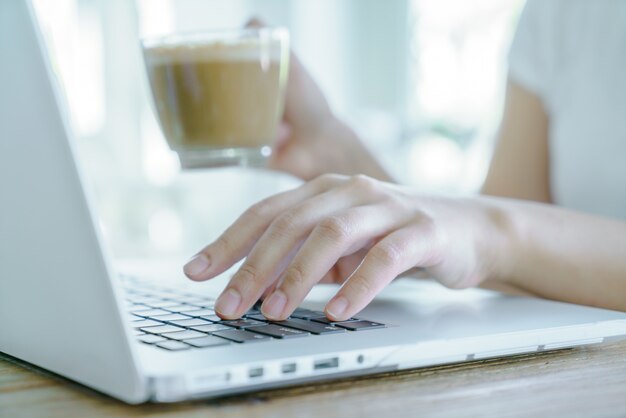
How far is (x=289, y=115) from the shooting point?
1.24m

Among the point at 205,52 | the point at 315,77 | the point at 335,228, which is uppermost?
the point at 205,52

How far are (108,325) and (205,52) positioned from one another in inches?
22.1

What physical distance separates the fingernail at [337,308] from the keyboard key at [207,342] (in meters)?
0.09

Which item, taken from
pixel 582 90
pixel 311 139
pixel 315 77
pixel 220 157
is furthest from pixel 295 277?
pixel 315 77

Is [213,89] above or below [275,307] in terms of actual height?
above

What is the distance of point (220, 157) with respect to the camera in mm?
925

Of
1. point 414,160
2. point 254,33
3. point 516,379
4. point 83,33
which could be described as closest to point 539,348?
point 516,379

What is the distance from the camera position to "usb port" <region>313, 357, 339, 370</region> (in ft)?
1.39

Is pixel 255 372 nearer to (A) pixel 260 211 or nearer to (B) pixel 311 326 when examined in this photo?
(B) pixel 311 326

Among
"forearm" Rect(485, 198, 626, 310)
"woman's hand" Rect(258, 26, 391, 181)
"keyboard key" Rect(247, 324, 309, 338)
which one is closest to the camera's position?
"keyboard key" Rect(247, 324, 309, 338)

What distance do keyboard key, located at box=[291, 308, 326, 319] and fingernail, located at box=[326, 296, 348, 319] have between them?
3 centimetres

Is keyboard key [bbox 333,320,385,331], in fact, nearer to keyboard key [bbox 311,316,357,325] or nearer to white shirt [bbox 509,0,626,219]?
keyboard key [bbox 311,316,357,325]

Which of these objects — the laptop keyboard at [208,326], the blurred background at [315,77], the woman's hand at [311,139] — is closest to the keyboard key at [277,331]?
the laptop keyboard at [208,326]

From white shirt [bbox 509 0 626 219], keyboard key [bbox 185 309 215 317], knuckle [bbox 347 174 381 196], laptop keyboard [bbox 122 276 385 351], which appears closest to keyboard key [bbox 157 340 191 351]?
laptop keyboard [bbox 122 276 385 351]
